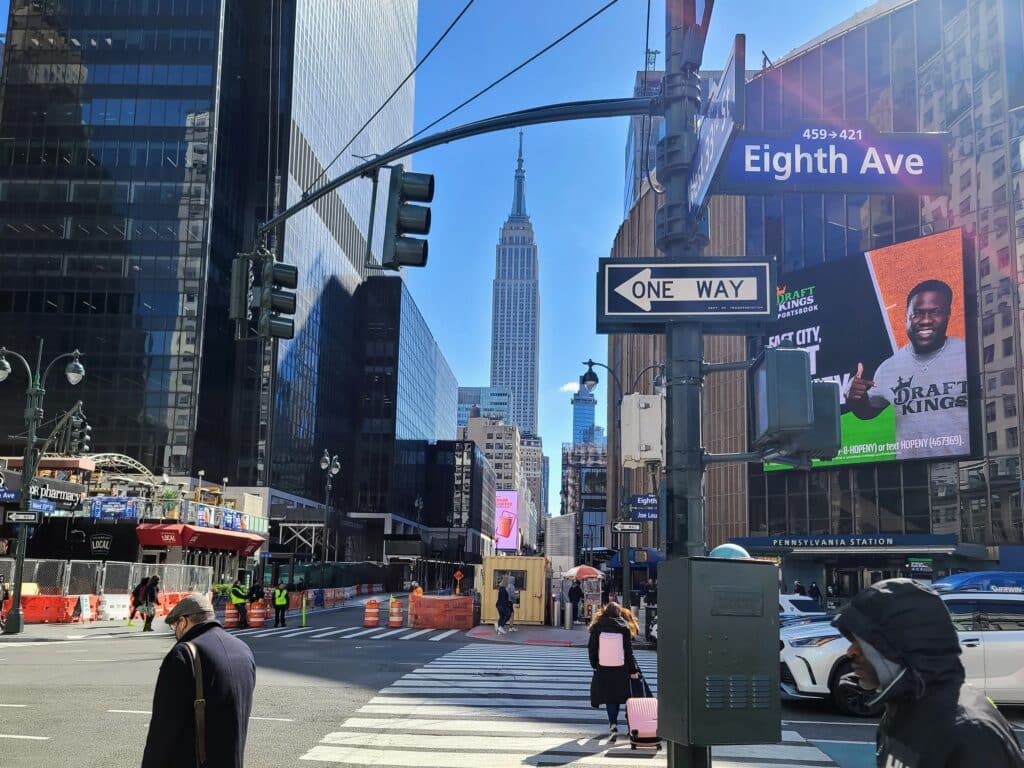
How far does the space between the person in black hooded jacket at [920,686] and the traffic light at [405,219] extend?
289 inches

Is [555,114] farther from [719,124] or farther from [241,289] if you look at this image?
[241,289]

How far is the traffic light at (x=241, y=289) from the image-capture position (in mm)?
11883

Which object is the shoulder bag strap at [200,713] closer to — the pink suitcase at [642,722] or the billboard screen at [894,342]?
the pink suitcase at [642,722]

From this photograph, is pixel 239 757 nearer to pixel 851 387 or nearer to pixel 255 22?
pixel 851 387

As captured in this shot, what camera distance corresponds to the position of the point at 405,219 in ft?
32.1

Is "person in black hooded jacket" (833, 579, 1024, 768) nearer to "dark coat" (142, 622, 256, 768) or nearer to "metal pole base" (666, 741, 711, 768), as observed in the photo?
"metal pole base" (666, 741, 711, 768)

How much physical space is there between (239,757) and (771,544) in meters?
53.5

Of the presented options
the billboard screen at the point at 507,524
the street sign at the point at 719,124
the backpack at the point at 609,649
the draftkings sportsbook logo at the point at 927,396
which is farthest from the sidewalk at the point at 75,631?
the billboard screen at the point at 507,524

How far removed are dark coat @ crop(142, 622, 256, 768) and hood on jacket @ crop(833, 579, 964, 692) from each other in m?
3.46

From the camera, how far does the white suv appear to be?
497 inches

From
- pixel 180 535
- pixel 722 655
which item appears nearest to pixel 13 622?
pixel 180 535

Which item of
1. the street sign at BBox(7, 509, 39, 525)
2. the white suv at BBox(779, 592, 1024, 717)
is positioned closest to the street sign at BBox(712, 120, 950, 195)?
the white suv at BBox(779, 592, 1024, 717)

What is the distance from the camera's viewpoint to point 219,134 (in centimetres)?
7306

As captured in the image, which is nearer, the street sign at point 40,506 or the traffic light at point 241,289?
the traffic light at point 241,289
